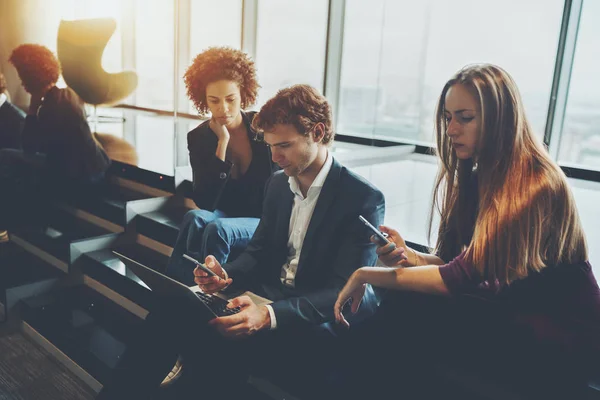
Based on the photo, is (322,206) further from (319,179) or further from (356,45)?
(356,45)

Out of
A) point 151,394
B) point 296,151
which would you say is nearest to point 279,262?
point 296,151

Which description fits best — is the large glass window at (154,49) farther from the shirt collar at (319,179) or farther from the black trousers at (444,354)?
the black trousers at (444,354)

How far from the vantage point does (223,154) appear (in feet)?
8.76

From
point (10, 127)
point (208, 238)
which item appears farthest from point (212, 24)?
point (208, 238)

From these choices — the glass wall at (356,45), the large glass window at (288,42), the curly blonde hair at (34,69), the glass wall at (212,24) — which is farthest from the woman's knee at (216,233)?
the glass wall at (212,24)

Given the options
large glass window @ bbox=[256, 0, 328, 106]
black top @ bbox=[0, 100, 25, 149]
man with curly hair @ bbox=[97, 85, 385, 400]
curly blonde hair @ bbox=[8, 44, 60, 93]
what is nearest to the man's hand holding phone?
man with curly hair @ bbox=[97, 85, 385, 400]

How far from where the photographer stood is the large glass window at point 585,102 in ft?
11.4

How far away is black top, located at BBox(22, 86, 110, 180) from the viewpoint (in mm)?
3932

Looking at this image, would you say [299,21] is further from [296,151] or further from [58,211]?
[296,151]

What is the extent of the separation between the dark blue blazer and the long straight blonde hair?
38 centimetres

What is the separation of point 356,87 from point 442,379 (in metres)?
4.24

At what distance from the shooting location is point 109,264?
3.12 m

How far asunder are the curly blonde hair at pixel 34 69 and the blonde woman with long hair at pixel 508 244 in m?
3.73

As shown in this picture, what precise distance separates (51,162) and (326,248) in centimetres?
298
